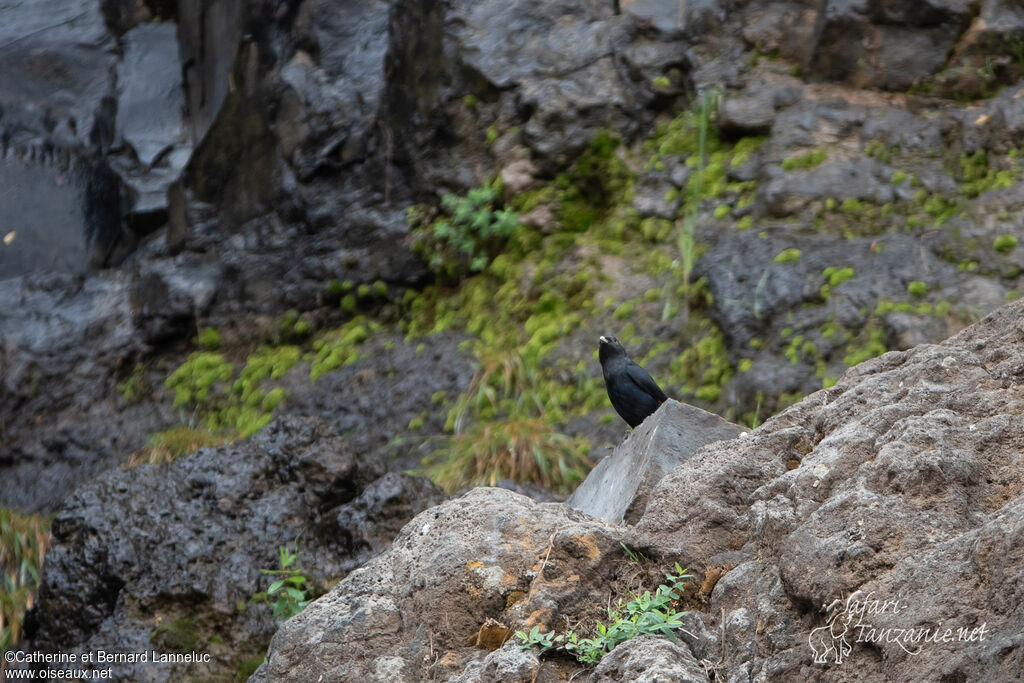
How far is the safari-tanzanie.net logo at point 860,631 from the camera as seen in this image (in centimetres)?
193

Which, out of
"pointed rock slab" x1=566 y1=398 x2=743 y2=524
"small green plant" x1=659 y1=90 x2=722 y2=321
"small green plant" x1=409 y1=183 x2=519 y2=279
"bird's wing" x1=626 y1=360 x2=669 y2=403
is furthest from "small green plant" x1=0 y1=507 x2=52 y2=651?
"small green plant" x1=659 y1=90 x2=722 y2=321

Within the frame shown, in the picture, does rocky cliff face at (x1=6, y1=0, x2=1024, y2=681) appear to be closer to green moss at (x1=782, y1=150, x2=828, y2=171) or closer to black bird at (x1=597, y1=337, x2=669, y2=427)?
green moss at (x1=782, y1=150, x2=828, y2=171)

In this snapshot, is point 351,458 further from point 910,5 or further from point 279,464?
point 910,5

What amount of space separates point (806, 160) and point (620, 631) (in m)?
5.34

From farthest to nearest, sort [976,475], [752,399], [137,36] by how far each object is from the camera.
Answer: [137,36] < [752,399] < [976,475]

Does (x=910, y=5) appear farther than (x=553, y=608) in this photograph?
Yes

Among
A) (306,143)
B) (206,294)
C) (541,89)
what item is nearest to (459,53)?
(541,89)

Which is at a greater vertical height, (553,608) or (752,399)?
(553,608)

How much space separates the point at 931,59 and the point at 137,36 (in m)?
7.33

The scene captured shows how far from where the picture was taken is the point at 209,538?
483cm

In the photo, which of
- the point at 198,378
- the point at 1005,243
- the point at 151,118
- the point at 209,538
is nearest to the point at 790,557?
the point at 209,538

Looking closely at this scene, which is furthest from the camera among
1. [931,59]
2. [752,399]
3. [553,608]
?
[931,59]

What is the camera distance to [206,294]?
28.1 ft

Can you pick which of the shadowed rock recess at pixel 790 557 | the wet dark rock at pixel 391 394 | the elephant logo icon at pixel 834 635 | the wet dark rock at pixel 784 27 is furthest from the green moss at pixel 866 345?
the elephant logo icon at pixel 834 635
